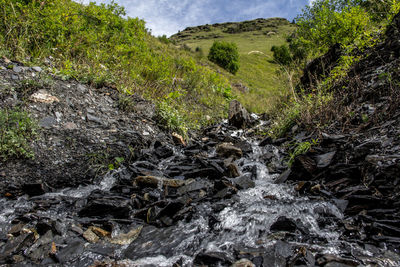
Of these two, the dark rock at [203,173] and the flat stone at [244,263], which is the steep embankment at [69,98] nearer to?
the dark rock at [203,173]

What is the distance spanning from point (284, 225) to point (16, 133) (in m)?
3.48

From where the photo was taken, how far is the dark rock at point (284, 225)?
2186 mm

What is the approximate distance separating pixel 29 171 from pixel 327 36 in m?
11.2

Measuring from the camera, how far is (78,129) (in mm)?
3824

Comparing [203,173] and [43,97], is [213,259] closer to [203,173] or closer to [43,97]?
[203,173]

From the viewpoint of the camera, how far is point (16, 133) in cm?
312

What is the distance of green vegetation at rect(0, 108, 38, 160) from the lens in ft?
9.68

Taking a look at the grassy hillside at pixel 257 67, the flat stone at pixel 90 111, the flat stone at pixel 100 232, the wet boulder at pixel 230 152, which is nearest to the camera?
the flat stone at pixel 100 232

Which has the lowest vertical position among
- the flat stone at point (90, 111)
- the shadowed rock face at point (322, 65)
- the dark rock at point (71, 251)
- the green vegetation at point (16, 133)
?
the dark rock at point (71, 251)

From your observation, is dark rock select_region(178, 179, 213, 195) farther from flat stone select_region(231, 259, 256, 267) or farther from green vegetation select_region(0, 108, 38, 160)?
green vegetation select_region(0, 108, 38, 160)

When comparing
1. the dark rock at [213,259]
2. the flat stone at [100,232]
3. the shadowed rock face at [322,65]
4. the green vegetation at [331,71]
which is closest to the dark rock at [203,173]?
the flat stone at [100,232]

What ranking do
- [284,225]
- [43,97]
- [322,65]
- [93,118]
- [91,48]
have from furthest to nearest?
[322,65]
[91,48]
[93,118]
[43,97]
[284,225]

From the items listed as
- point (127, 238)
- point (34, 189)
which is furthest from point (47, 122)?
point (127, 238)

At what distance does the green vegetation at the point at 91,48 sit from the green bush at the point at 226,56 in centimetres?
1586
